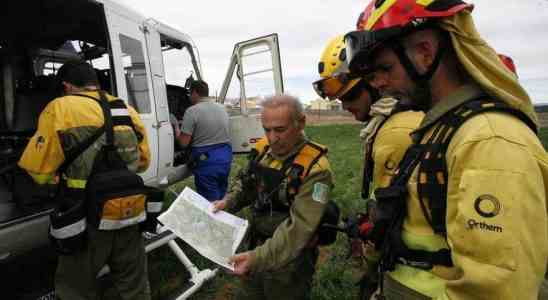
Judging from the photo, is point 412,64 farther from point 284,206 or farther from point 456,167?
point 284,206

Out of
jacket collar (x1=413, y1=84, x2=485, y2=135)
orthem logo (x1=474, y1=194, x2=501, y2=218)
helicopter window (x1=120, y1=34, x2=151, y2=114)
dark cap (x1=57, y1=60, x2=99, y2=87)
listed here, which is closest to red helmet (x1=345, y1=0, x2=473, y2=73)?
jacket collar (x1=413, y1=84, x2=485, y2=135)

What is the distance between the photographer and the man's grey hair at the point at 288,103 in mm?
1905

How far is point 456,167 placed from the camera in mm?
836

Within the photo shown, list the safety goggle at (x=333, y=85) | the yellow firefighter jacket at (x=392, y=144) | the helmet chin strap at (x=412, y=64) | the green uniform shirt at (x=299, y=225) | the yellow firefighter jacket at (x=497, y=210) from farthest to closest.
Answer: the safety goggle at (x=333, y=85)
the green uniform shirt at (x=299, y=225)
the yellow firefighter jacket at (x=392, y=144)
the helmet chin strap at (x=412, y=64)
the yellow firefighter jacket at (x=497, y=210)

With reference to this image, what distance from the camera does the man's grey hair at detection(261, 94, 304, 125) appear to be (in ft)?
6.25

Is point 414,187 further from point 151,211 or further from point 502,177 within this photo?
point 151,211

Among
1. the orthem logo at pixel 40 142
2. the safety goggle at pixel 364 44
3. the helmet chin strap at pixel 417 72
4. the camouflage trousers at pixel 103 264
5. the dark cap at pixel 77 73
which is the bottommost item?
the camouflage trousers at pixel 103 264

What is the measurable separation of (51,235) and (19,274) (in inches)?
31.8

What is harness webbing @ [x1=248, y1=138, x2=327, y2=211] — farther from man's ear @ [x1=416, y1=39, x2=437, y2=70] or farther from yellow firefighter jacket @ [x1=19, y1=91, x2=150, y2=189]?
yellow firefighter jacket @ [x1=19, y1=91, x2=150, y2=189]

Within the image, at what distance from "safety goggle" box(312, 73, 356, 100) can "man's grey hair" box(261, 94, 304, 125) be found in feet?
0.95

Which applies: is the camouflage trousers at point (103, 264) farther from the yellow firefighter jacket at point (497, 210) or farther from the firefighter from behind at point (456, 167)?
the yellow firefighter jacket at point (497, 210)

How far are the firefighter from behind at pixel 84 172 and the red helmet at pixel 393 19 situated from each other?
180cm

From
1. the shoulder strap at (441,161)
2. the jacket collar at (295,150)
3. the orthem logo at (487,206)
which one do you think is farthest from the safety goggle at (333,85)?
the orthem logo at (487,206)

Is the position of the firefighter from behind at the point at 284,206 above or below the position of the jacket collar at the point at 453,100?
below
